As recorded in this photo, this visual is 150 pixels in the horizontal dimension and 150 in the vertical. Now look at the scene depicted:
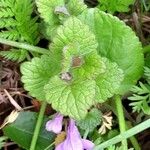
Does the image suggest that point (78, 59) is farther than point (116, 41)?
No

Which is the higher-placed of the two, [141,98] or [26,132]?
[141,98]

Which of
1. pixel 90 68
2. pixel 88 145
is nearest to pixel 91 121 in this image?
pixel 88 145

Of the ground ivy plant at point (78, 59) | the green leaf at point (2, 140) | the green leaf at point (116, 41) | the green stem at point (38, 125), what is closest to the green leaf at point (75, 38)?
the ground ivy plant at point (78, 59)

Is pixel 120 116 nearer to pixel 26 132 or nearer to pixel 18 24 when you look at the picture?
pixel 26 132

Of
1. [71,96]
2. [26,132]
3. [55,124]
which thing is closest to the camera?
[71,96]

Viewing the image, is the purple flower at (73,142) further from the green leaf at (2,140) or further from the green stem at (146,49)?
the green stem at (146,49)

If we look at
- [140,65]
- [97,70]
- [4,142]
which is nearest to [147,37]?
[140,65]
